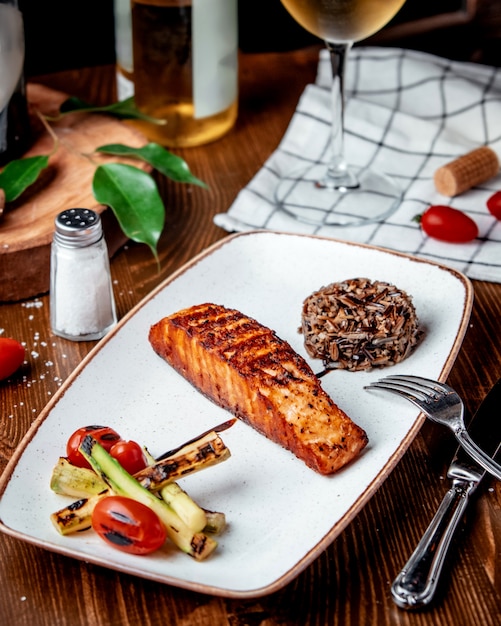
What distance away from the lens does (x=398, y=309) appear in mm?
2012

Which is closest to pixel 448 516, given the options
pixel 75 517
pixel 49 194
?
pixel 75 517

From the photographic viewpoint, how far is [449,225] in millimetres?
2543

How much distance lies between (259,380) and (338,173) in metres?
1.20

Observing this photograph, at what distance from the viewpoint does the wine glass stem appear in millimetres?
2640

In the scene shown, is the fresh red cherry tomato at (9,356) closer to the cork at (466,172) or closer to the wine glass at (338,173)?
the wine glass at (338,173)

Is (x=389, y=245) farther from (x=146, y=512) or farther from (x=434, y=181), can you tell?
(x=146, y=512)

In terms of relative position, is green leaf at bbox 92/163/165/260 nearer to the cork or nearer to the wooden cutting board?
the wooden cutting board

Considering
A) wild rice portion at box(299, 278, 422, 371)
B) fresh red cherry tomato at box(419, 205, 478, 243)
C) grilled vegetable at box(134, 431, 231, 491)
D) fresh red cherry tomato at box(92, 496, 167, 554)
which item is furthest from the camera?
fresh red cherry tomato at box(419, 205, 478, 243)

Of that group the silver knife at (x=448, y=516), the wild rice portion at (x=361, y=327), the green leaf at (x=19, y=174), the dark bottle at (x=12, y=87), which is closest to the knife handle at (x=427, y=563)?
the silver knife at (x=448, y=516)

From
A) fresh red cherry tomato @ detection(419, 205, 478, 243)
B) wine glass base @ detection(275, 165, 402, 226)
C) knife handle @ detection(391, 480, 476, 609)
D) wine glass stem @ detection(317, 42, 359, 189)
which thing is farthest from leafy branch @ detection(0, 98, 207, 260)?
knife handle @ detection(391, 480, 476, 609)

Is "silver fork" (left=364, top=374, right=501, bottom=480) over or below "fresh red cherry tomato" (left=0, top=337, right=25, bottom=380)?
over

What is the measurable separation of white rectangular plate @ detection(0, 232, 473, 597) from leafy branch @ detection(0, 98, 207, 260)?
0.21 meters

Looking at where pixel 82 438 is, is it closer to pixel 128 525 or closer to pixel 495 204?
pixel 128 525

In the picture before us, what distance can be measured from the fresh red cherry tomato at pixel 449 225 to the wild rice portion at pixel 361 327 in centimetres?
55
